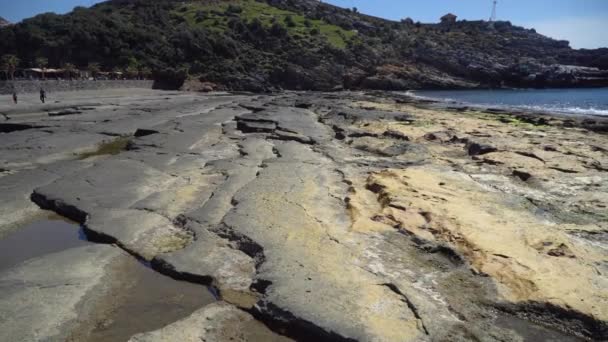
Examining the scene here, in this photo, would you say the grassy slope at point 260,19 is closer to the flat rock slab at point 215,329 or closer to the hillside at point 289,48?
the hillside at point 289,48

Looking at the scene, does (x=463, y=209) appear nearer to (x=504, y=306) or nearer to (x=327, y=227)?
(x=327, y=227)

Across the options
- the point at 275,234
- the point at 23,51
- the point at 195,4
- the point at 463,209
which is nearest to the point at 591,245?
the point at 463,209

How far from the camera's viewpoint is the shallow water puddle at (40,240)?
5688 mm

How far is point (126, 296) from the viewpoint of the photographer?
462cm

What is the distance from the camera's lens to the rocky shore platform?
4109mm

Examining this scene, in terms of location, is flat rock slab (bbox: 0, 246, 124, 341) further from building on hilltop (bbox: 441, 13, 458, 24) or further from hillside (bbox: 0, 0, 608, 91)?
building on hilltop (bbox: 441, 13, 458, 24)

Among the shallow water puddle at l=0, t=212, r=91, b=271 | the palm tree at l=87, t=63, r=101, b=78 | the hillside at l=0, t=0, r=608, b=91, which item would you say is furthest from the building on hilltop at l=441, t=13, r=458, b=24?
the shallow water puddle at l=0, t=212, r=91, b=271

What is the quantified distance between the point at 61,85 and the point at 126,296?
32939mm

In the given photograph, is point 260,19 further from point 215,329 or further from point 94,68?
point 215,329

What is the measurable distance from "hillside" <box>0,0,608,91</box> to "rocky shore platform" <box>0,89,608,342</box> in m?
44.4

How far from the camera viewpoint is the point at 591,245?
5.90 meters

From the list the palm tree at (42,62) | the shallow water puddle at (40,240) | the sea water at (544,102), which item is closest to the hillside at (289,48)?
the palm tree at (42,62)

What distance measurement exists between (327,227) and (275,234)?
77cm

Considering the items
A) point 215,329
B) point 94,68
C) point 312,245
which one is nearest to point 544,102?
point 94,68
